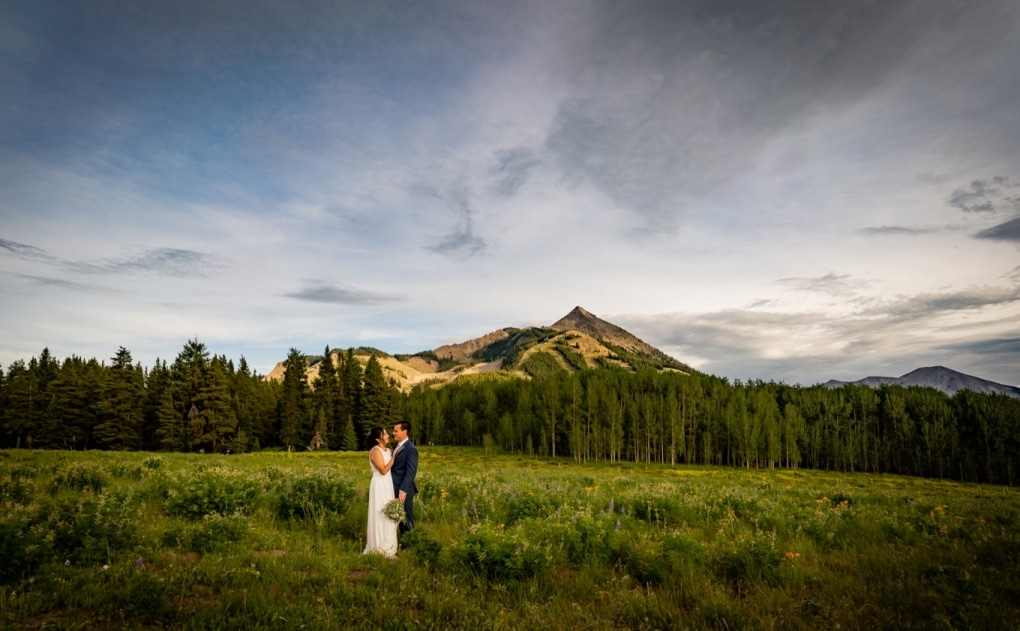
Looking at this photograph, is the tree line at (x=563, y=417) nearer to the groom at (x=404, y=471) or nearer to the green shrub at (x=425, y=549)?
the groom at (x=404, y=471)

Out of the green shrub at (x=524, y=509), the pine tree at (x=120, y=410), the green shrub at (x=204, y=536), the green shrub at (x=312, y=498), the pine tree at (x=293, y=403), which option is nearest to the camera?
the green shrub at (x=204, y=536)

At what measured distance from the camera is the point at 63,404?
2867 inches

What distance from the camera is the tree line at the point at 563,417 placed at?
7344 cm

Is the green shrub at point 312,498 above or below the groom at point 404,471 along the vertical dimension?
below

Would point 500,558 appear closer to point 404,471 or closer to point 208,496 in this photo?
point 404,471

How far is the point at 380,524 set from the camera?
10562mm

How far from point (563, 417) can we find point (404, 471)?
10467 cm

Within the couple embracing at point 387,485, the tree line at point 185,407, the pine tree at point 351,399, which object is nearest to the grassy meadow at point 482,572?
the couple embracing at point 387,485

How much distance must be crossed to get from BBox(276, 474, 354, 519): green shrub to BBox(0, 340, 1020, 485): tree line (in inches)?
2551

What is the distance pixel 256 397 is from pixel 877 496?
101 metres

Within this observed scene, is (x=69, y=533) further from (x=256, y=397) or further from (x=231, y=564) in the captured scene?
(x=256, y=397)

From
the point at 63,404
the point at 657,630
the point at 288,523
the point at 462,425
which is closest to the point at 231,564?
the point at 288,523

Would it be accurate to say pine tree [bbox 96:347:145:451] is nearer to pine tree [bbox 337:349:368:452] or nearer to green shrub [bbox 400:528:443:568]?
pine tree [bbox 337:349:368:452]

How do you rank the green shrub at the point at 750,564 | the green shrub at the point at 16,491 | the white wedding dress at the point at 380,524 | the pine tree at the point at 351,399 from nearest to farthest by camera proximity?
the green shrub at the point at 750,564 < the white wedding dress at the point at 380,524 < the green shrub at the point at 16,491 < the pine tree at the point at 351,399
